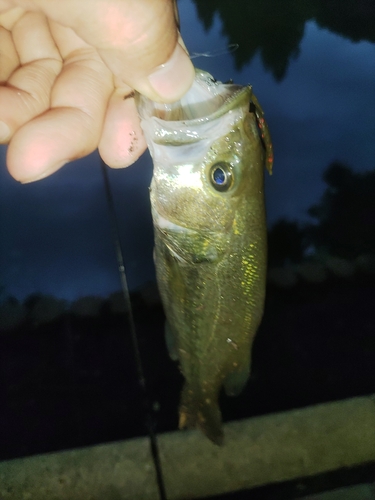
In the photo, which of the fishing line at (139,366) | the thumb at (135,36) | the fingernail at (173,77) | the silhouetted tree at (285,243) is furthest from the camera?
the silhouetted tree at (285,243)

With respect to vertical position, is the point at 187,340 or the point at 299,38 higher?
the point at 299,38


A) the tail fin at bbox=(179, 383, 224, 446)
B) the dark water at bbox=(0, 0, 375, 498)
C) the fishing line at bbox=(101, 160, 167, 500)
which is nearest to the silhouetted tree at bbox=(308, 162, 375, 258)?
the dark water at bbox=(0, 0, 375, 498)

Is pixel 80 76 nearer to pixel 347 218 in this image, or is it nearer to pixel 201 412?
pixel 201 412

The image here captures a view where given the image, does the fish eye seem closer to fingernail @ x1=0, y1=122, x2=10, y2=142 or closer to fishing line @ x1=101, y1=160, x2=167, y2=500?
fingernail @ x1=0, y1=122, x2=10, y2=142

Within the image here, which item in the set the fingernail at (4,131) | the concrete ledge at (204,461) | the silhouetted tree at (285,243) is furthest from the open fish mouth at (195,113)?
the silhouetted tree at (285,243)

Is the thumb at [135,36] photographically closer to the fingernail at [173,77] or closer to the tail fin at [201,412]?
the fingernail at [173,77]

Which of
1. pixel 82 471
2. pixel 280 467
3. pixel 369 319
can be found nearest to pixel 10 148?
pixel 82 471

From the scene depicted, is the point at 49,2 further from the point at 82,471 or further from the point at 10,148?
the point at 82,471
